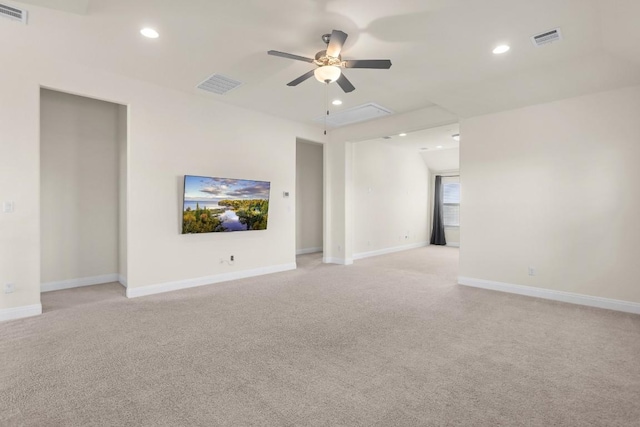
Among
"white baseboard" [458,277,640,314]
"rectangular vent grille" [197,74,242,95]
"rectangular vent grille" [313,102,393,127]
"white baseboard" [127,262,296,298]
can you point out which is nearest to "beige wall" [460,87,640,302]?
"white baseboard" [458,277,640,314]

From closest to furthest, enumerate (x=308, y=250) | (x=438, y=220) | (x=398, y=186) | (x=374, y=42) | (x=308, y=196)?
(x=374, y=42)
(x=308, y=196)
(x=308, y=250)
(x=398, y=186)
(x=438, y=220)

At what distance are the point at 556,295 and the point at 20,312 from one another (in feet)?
23.1

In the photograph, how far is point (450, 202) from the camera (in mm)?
10820

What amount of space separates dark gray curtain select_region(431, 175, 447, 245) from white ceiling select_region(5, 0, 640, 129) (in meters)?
6.16

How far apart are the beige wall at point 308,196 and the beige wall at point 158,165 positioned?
150cm

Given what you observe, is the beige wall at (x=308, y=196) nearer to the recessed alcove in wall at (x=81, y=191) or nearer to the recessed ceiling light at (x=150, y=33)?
the recessed alcove in wall at (x=81, y=191)

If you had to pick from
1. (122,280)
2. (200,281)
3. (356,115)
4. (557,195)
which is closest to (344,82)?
(356,115)

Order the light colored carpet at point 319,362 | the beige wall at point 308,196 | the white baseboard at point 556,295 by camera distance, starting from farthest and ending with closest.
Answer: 1. the beige wall at point 308,196
2. the white baseboard at point 556,295
3. the light colored carpet at point 319,362

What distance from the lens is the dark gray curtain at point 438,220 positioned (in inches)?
421

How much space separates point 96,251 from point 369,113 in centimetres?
549

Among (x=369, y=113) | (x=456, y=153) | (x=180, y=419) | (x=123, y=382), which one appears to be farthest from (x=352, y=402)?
(x=456, y=153)

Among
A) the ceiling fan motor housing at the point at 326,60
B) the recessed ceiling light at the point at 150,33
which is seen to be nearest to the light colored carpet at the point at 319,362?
the ceiling fan motor housing at the point at 326,60

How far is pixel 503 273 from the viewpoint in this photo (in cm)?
507

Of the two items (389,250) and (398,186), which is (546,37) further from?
(389,250)
